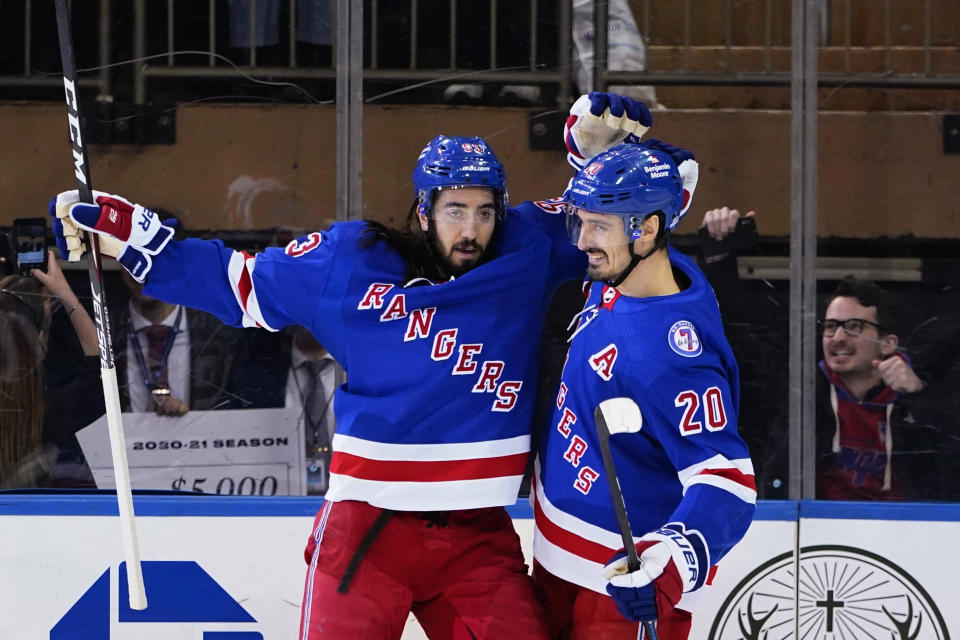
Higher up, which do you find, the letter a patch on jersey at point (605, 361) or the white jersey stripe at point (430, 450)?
the letter a patch on jersey at point (605, 361)

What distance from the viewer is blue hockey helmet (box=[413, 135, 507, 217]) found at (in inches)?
103

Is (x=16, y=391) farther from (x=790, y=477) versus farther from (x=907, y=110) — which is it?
(x=907, y=110)

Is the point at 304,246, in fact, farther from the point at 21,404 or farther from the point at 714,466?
the point at 21,404

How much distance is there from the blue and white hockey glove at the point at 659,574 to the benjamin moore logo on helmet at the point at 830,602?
51.1 inches

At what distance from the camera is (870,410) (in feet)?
11.5

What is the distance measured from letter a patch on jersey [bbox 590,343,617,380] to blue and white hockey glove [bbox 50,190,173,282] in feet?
3.04

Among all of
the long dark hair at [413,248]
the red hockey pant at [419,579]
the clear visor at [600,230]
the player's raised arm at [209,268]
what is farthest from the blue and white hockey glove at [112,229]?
the clear visor at [600,230]

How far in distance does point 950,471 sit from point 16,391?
8.56 ft

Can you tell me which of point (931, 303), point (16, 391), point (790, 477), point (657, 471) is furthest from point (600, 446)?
point (16, 391)

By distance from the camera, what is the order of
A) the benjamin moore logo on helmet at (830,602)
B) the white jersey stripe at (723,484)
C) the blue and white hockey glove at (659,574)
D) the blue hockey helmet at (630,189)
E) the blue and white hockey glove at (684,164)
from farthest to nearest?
1. the benjamin moore logo on helmet at (830,602)
2. the blue and white hockey glove at (684,164)
3. the blue hockey helmet at (630,189)
4. the white jersey stripe at (723,484)
5. the blue and white hockey glove at (659,574)

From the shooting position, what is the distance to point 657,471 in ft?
7.96

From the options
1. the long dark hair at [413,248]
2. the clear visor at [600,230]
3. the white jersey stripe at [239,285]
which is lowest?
the white jersey stripe at [239,285]

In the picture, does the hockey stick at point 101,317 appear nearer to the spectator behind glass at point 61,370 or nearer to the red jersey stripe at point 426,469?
the red jersey stripe at point 426,469

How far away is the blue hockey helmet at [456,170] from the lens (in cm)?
261
